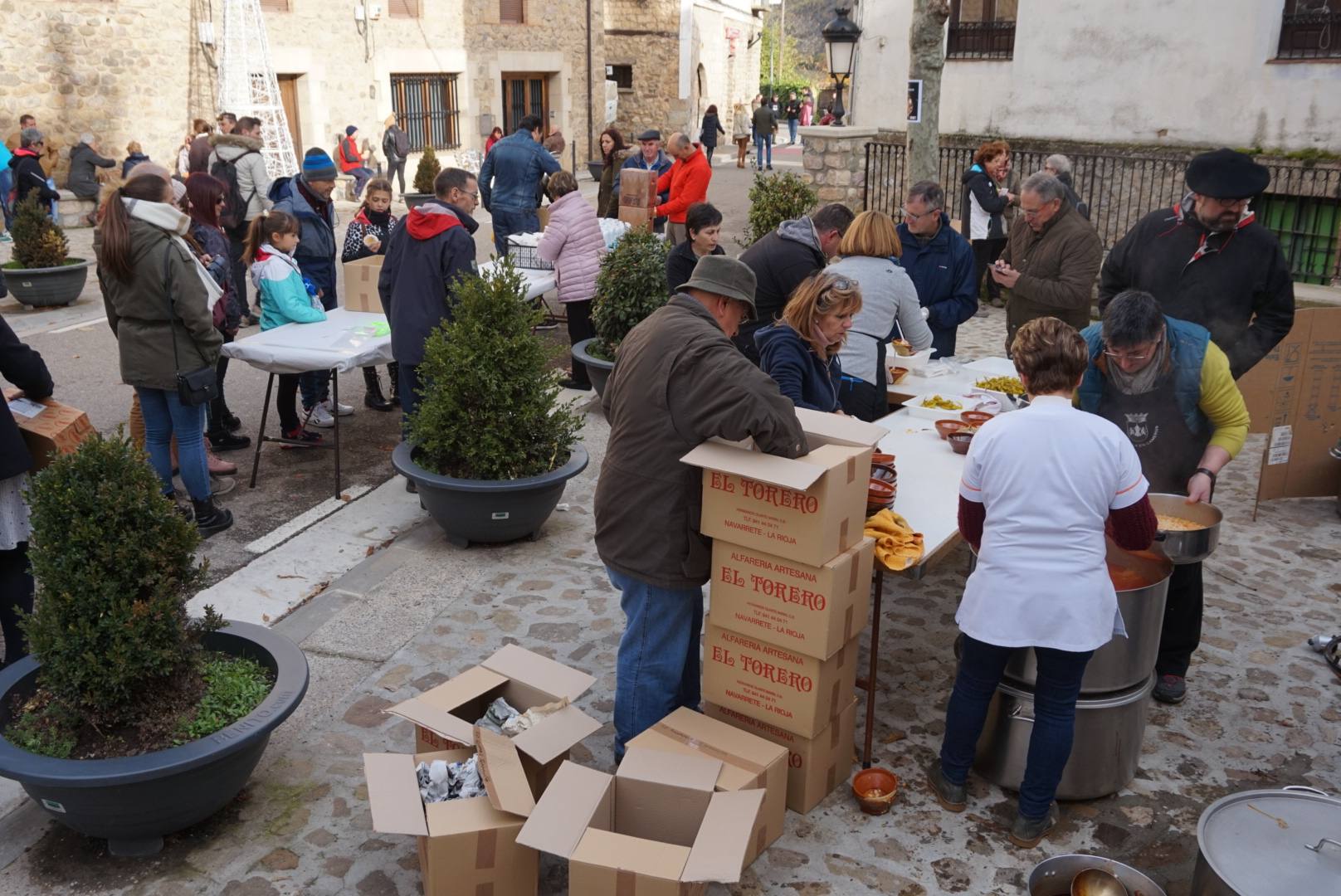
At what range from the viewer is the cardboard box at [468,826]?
10.5ft

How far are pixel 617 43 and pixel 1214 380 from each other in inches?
1211

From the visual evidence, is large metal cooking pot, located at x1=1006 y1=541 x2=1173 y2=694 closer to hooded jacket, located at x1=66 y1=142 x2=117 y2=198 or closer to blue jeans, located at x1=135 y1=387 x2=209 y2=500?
blue jeans, located at x1=135 y1=387 x2=209 y2=500

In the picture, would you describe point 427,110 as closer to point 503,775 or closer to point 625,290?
point 625,290

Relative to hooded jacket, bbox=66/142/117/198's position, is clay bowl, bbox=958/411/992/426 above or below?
below

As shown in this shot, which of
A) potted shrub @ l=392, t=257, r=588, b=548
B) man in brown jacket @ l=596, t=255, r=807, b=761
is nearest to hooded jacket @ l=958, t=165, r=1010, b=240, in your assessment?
potted shrub @ l=392, t=257, r=588, b=548

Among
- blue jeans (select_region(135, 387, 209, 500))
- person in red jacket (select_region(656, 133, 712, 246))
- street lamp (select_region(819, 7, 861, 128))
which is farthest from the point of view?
street lamp (select_region(819, 7, 861, 128))

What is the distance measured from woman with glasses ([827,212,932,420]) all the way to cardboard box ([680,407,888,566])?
1.70 metres

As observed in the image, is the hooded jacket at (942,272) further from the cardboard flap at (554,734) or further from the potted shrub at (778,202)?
the potted shrub at (778,202)

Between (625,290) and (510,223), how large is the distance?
404cm

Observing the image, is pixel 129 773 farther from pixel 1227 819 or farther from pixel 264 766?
pixel 1227 819

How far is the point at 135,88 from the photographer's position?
57.6 ft

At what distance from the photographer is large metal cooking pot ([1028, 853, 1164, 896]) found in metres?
3.32

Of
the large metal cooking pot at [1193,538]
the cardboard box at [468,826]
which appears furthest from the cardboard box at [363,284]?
the large metal cooking pot at [1193,538]

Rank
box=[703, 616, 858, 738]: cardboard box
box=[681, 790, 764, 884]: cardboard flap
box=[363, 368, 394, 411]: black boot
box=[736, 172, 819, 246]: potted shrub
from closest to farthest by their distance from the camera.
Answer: box=[681, 790, 764, 884]: cardboard flap
box=[703, 616, 858, 738]: cardboard box
box=[363, 368, 394, 411]: black boot
box=[736, 172, 819, 246]: potted shrub
